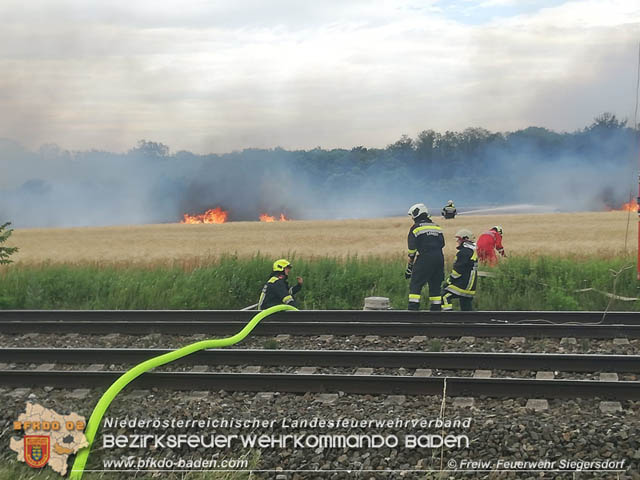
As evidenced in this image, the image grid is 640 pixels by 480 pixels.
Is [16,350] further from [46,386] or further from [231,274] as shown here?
[231,274]

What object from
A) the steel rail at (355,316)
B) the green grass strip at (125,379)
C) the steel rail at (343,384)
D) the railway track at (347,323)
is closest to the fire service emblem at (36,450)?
the green grass strip at (125,379)

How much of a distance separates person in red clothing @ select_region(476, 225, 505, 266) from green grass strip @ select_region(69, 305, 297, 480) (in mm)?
5741

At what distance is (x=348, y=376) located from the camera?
7441mm

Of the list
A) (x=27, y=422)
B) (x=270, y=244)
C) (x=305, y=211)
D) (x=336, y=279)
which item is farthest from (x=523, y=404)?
(x=305, y=211)

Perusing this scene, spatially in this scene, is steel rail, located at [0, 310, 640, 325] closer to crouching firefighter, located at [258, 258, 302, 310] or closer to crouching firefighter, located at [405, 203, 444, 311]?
crouching firefighter, located at [258, 258, 302, 310]

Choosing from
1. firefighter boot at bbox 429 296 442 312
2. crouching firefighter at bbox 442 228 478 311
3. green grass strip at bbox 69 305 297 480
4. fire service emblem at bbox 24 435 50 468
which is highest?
crouching firefighter at bbox 442 228 478 311

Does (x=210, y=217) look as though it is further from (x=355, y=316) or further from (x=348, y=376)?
(x=348, y=376)

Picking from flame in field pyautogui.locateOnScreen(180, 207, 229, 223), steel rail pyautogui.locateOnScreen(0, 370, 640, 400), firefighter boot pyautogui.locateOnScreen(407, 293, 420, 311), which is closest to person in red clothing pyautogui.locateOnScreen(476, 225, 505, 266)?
firefighter boot pyautogui.locateOnScreen(407, 293, 420, 311)

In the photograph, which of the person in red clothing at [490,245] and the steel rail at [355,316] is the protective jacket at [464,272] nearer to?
the steel rail at [355,316]

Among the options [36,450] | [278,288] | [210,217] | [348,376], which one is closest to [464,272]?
[278,288]

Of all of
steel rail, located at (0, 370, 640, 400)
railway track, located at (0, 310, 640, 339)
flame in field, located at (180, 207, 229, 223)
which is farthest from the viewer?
flame in field, located at (180, 207, 229, 223)

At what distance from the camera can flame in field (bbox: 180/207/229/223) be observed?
58906 millimetres

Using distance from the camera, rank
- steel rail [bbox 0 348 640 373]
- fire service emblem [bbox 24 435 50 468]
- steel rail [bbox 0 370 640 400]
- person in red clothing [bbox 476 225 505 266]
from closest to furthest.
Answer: fire service emblem [bbox 24 435 50 468]
steel rail [bbox 0 370 640 400]
steel rail [bbox 0 348 640 373]
person in red clothing [bbox 476 225 505 266]

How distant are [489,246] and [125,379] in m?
9.15
